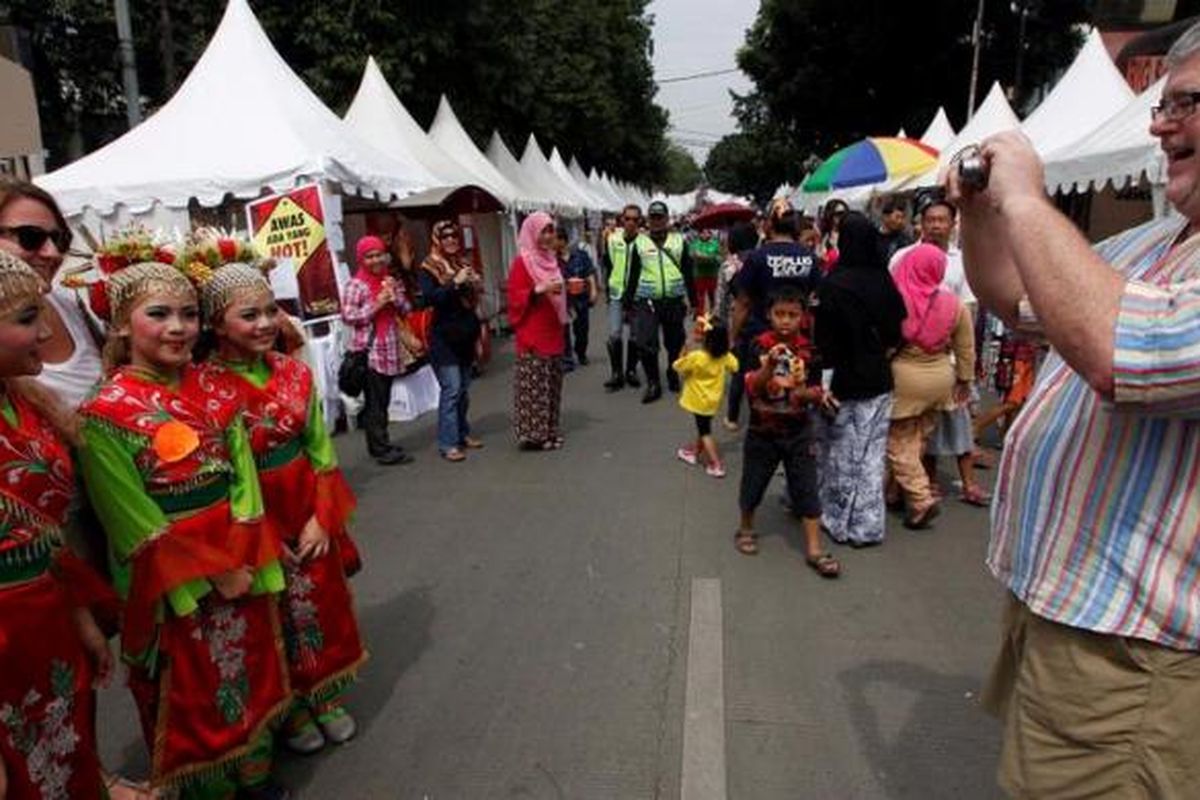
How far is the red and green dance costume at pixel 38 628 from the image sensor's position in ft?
6.04

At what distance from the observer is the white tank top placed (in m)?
2.55

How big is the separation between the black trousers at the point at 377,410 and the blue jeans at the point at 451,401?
41 cm

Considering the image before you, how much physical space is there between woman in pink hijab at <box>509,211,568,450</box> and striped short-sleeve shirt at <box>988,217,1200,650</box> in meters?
5.30

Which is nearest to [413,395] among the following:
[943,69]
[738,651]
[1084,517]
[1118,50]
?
[738,651]

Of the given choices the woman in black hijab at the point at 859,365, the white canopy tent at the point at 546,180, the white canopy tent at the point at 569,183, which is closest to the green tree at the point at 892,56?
the white canopy tent at the point at 569,183

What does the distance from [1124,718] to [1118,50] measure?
79.5 ft

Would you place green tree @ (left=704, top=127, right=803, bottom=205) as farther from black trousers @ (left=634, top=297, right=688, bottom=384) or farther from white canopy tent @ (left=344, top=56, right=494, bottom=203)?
black trousers @ (left=634, top=297, right=688, bottom=384)

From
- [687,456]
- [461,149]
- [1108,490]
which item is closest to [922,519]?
[687,456]

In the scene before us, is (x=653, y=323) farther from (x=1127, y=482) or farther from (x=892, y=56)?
(x=892, y=56)

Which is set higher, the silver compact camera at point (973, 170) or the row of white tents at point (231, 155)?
the row of white tents at point (231, 155)

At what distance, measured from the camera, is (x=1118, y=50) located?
20781 mm

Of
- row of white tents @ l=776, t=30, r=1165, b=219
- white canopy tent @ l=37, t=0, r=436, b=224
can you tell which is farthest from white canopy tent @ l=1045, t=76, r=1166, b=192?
white canopy tent @ l=37, t=0, r=436, b=224

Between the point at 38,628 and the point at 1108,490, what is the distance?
2.19 metres

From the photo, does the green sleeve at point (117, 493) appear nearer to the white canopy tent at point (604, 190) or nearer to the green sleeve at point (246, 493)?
the green sleeve at point (246, 493)
